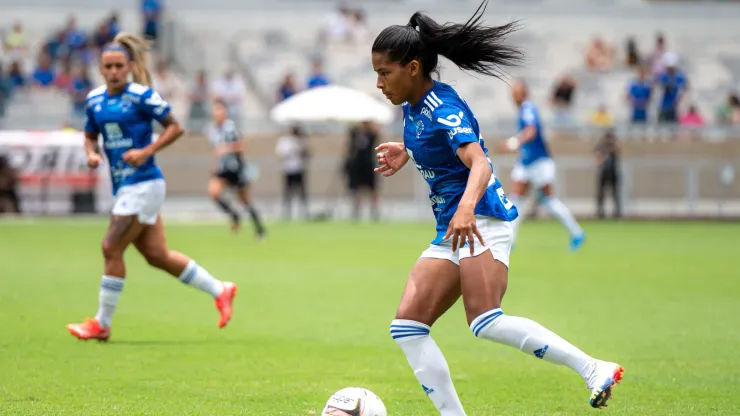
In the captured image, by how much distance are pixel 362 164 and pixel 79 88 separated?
782 centimetres

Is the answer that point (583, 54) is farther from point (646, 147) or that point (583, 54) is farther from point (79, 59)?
point (79, 59)

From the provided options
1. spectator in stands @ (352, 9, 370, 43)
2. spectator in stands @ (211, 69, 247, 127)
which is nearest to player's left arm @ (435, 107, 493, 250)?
spectator in stands @ (211, 69, 247, 127)

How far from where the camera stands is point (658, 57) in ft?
108

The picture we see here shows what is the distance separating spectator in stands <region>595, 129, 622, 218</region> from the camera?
89.6ft

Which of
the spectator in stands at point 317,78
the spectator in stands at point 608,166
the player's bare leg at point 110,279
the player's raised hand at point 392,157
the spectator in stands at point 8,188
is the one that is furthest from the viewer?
the spectator in stands at point 317,78

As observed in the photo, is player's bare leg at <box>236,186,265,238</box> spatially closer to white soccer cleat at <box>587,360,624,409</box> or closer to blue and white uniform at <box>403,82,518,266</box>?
blue and white uniform at <box>403,82,518,266</box>

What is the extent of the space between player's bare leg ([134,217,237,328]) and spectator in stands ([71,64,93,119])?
20.8 m

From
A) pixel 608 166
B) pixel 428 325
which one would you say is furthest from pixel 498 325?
pixel 608 166

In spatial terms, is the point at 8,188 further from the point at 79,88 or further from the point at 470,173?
the point at 470,173

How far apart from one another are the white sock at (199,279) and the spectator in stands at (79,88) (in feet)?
68.2

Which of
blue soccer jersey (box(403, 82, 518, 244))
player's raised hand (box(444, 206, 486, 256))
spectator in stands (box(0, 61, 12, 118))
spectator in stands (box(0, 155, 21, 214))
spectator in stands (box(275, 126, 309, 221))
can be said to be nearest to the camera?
player's raised hand (box(444, 206, 486, 256))

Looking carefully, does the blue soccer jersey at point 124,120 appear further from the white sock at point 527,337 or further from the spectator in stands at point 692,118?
the spectator in stands at point 692,118

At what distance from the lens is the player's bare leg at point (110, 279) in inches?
365

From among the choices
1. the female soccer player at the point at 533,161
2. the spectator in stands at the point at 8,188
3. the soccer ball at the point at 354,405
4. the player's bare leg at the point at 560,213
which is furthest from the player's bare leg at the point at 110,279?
the spectator in stands at the point at 8,188
